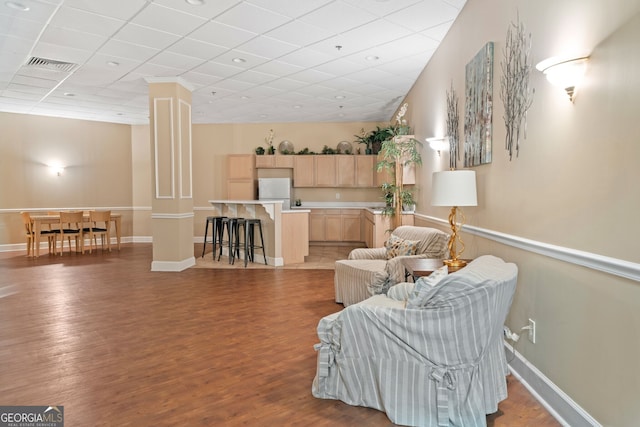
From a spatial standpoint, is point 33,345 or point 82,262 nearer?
point 33,345

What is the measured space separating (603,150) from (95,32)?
5.12 m

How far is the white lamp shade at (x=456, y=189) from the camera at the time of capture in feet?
9.79

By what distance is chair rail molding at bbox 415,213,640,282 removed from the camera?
1.65 meters

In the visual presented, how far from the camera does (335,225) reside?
382 inches

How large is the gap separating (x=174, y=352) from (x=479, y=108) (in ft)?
10.9

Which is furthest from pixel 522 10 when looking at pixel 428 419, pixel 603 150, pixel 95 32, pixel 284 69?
pixel 95 32

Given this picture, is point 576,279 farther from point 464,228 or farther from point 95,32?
point 95,32

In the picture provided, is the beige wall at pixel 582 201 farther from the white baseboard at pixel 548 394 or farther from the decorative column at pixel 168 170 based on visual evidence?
the decorative column at pixel 168 170

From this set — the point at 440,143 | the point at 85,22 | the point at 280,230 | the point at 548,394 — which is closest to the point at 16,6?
the point at 85,22

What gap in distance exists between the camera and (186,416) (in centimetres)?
223

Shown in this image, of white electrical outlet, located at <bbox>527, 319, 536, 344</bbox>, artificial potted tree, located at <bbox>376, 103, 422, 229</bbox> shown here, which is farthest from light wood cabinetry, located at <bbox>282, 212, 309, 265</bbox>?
white electrical outlet, located at <bbox>527, 319, 536, 344</bbox>

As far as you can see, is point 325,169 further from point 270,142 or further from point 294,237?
point 294,237

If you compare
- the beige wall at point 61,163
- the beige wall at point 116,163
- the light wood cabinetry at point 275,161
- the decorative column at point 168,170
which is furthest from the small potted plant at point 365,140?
the beige wall at point 61,163

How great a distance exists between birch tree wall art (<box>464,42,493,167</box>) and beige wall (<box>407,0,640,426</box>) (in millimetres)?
163
